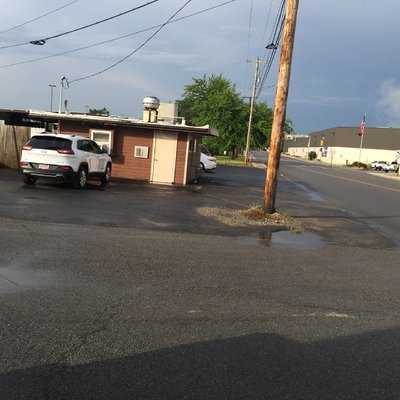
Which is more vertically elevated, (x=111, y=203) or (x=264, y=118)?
(x=264, y=118)

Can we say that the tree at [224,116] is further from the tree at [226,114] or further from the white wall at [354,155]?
the white wall at [354,155]

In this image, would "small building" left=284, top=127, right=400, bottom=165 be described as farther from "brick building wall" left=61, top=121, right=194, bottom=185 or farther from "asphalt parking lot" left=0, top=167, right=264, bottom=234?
"asphalt parking lot" left=0, top=167, right=264, bottom=234

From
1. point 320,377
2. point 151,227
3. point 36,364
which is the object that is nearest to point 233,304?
point 320,377

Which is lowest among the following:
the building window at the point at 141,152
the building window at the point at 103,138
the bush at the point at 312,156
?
the bush at the point at 312,156

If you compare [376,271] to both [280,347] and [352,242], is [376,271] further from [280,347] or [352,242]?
[280,347]

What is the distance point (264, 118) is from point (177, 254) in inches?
2594

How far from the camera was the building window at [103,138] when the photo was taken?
24234 mm

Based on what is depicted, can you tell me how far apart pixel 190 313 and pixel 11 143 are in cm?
2165

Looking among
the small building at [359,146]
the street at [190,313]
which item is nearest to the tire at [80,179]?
the street at [190,313]

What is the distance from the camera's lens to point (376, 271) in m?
8.87

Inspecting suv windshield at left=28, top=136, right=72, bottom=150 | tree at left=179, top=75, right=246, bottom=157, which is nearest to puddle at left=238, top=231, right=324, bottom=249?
suv windshield at left=28, top=136, right=72, bottom=150

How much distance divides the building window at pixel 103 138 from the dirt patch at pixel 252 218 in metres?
10.1

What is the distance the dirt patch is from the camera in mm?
13340

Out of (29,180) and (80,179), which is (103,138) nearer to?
(80,179)
